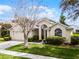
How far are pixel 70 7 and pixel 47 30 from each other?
11.7m

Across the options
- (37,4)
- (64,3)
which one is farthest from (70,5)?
(37,4)

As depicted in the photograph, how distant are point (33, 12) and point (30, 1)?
2.04 metres

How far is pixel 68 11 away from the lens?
80.8ft

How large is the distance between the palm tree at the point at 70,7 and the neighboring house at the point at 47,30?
858 centimetres

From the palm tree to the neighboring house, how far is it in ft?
28.2

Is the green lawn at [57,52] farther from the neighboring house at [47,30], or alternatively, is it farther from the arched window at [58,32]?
the arched window at [58,32]

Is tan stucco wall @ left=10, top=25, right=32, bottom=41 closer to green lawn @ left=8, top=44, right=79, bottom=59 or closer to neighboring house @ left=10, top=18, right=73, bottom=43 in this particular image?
neighboring house @ left=10, top=18, right=73, bottom=43

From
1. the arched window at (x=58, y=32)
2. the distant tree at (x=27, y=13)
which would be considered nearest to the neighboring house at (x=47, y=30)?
the arched window at (x=58, y=32)

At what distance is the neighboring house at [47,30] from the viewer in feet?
109

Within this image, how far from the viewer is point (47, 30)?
35156 mm

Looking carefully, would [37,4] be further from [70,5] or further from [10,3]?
[70,5]

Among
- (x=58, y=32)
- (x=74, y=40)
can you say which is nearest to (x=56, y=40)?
(x=58, y=32)

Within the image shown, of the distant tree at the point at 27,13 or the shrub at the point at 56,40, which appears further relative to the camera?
the shrub at the point at 56,40

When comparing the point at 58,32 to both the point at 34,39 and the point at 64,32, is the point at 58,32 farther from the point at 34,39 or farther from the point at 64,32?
the point at 34,39
